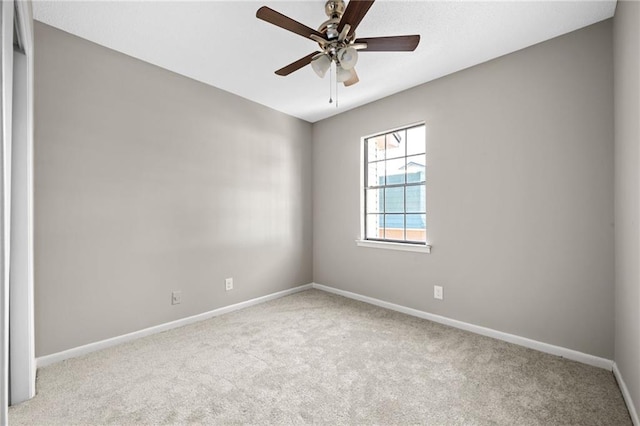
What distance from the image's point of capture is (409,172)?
3.38 m

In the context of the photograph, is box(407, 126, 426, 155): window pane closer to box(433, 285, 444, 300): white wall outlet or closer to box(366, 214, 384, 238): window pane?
box(366, 214, 384, 238): window pane

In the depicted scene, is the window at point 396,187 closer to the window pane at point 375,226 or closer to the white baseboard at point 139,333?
the window pane at point 375,226

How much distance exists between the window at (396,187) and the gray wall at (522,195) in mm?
197

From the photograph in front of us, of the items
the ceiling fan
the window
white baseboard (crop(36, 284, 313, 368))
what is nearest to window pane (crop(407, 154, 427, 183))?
the window

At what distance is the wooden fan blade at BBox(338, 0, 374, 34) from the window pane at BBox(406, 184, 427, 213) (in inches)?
77.3

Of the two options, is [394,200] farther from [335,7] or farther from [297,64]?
[335,7]

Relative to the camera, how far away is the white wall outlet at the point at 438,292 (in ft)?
9.75

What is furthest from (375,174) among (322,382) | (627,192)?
(322,382)

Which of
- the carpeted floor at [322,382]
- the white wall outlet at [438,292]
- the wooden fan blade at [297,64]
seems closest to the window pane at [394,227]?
the white wall outlet at [438,292]

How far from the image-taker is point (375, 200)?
379cm

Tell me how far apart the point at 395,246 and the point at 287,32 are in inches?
92.8

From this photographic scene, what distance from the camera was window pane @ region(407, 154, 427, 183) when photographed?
3.23 meters

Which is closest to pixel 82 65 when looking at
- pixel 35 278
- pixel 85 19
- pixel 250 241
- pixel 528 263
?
pixel 85 19

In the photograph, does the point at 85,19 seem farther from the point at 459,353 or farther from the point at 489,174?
the point at 459,353
